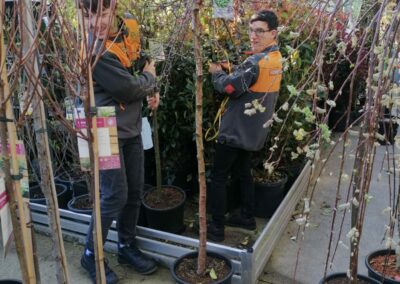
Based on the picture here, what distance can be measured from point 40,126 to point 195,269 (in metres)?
1.30

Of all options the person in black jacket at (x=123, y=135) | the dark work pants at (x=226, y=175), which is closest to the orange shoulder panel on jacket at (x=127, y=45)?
the person in black jacket at (x=123, y=135)

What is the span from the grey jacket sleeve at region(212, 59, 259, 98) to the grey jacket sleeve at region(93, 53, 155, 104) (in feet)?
2.16

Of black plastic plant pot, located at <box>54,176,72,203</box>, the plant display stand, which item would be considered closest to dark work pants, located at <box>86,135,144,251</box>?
the plant display stand

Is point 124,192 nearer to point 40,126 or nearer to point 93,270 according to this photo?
point 93,270

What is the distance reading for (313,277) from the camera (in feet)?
9.50

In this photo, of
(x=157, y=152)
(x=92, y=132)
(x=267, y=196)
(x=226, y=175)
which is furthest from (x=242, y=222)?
(x=92, y=132)

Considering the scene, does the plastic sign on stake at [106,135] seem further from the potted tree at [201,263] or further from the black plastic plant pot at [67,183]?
the black plastic plant pot at [67,183]

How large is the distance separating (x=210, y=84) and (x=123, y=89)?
1181 millimetres

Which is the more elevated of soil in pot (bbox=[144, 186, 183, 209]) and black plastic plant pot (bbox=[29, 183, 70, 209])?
soil in pot (bbox=[144, 186, 183, 209])

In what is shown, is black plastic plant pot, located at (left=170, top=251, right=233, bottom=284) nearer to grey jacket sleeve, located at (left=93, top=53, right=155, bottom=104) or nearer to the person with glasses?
the person with glasses

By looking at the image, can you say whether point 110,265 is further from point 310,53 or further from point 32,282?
point 310,53

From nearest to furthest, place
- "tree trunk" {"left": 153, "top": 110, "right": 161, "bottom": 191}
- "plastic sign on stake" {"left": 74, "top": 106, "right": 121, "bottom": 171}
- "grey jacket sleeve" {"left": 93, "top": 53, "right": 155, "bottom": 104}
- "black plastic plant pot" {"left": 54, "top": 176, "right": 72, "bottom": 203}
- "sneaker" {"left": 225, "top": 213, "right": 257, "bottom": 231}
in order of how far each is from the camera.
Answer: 1. "plastic sign on stake" {"left": 74, "top": 106, "right": 121, "bottom": 171}
2. "grey jacket sleeve" {"left": 93, "top": 53, "right": 155, "bottom": 104}
3. "tree trunk" {"left": 153, "top": 110, "right": 161, "bottom": 191}
4. "sneaker" {"left": 225, "top": 213, "right": 257, "bottom": 231}
5. "black plastic plant pot" {"left": 54, "top": 176, "right": 72, "bottom": 203}

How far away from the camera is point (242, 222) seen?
3.52 m

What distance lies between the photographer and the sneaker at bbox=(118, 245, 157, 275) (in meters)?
2.91
